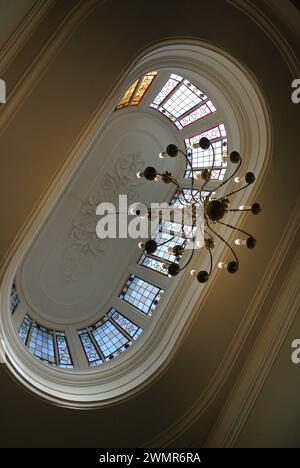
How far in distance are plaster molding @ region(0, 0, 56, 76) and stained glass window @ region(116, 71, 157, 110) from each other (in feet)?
8.67

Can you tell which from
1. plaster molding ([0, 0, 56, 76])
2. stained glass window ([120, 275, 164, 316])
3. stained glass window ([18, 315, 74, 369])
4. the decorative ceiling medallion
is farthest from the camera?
the decorative ceiling medallion

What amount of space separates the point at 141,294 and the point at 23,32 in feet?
16.6

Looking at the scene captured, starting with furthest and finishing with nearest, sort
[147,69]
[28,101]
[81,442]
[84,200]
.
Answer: [84,200]
[81,442]
[147,69]
[28,101]

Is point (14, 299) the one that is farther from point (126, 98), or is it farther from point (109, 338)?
point (126, 98)

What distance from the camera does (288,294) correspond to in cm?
535

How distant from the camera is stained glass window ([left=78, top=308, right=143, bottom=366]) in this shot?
257 inches

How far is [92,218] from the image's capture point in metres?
7.53

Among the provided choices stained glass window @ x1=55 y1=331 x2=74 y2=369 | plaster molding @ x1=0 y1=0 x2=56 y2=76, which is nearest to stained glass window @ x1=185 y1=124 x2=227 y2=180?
plaster molding @ x1=0 y1=0 x2=56 y2=76

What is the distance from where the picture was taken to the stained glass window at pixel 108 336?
652cm

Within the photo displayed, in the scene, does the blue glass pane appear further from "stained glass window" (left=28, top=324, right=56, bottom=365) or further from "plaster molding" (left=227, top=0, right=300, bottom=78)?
"plaster molding" (left=227, top=0, right=300, bottom=78)

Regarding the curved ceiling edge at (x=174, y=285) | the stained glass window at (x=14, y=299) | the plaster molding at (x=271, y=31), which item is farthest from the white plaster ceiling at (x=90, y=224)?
the plaster molding at (x=271, y=31)

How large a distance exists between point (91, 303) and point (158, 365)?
9.50ft
